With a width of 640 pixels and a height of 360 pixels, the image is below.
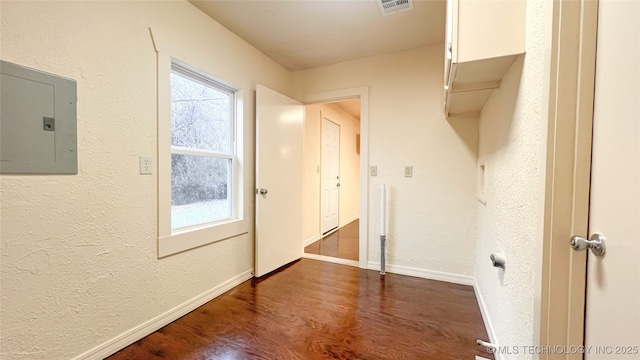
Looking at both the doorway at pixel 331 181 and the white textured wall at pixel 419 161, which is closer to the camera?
the white textured wall at pixel 419 161

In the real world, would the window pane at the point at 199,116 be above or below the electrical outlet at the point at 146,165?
above

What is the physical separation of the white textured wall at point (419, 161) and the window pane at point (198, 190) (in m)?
1.49

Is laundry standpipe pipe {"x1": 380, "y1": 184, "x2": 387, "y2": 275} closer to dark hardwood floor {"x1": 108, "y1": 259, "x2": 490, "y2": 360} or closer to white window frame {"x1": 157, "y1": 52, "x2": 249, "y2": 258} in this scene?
dark hardwood floor {"x1": 108, "y1": 259, "x2": 490, "y2": 360}

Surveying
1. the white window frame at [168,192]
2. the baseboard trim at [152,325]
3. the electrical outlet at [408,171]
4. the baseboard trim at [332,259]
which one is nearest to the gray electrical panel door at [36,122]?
the white window frame at [168,192]

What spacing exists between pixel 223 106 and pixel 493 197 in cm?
224

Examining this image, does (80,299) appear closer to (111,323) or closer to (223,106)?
(111,323)

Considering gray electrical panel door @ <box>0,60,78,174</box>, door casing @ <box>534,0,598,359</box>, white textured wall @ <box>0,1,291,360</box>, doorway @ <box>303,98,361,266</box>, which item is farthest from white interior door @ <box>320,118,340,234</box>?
door casing @ <box>534,0,598,359</box>

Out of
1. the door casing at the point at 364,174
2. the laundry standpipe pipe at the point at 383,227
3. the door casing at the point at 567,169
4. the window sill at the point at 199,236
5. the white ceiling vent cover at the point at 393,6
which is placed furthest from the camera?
the door casing at the point at 364,174

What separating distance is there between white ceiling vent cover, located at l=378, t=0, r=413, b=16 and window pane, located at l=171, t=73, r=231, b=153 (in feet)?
4.89

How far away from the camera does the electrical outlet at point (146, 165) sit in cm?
154

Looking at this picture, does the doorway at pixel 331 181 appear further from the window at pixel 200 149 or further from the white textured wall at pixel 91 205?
the white textured wall at pixel 91 205

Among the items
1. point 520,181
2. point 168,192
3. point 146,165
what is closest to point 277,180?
point 168,192

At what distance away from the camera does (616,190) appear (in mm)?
604

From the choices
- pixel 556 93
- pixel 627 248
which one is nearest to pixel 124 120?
pixel 556 93
